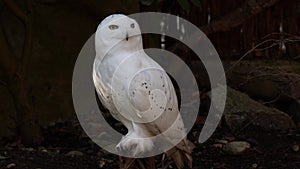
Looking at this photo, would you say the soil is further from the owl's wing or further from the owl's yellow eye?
the owl's yellow eye

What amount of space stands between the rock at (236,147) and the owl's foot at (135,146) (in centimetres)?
134

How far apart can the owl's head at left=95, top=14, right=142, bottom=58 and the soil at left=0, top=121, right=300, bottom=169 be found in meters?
1.23

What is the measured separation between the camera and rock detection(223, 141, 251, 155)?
12.5 ft

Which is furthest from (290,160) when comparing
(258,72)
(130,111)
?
(130,111)

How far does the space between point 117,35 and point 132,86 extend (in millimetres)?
219

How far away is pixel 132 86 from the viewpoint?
8.11 feet

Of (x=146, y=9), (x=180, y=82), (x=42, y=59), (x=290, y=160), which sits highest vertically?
(x=146, y=9)

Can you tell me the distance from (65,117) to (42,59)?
0.45m

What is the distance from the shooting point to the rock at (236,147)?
150 inches

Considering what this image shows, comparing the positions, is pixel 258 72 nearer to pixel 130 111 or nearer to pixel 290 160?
pixel 290 160

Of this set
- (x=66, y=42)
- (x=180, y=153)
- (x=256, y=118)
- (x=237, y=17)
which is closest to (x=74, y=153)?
(x=66, y=42)

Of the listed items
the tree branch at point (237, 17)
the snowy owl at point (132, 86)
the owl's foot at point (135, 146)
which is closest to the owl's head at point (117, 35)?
the snowy owl at point (132, 86)

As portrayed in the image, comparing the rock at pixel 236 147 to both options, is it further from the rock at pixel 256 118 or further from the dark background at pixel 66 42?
the dark background at pixel 66 42

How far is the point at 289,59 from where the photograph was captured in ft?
15.9
